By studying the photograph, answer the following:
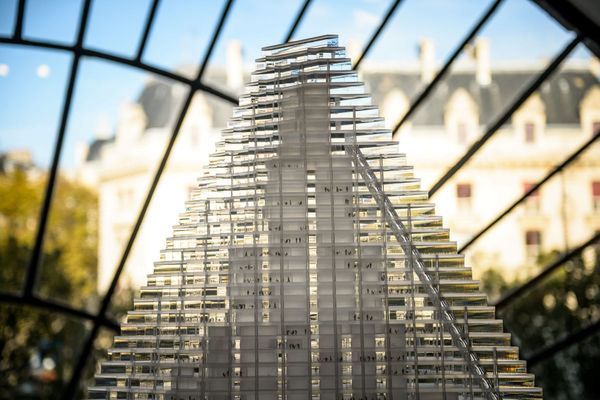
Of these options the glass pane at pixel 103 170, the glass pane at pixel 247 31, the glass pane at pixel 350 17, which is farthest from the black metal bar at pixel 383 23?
the glass pane at pixel 350 17

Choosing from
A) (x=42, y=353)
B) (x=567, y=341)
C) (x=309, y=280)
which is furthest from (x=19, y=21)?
(x=42, y=353)

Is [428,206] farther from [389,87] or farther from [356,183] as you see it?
[389,87]

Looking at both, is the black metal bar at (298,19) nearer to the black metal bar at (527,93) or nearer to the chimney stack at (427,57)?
the black metal bar at (527,93)

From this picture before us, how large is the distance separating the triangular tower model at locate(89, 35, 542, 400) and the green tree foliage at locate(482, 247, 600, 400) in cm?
1189

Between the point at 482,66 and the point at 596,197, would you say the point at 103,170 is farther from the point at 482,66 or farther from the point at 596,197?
the point at 596,197

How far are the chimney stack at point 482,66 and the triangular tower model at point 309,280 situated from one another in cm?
2069

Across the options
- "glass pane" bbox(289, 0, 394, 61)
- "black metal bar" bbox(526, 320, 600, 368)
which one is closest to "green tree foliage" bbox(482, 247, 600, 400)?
"black metal bar" bbox(526, 320, 600, 368)

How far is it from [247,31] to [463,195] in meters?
7.43

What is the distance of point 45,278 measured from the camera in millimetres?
17641

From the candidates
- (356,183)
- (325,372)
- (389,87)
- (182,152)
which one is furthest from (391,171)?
(389,87)

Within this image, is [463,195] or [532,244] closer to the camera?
[463,195]

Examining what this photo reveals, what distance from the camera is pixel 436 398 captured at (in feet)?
14.4

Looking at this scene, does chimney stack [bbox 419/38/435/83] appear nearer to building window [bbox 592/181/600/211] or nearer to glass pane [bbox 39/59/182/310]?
building window [bbox 592/181/600/211]

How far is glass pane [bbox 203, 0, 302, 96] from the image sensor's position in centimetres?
1917
